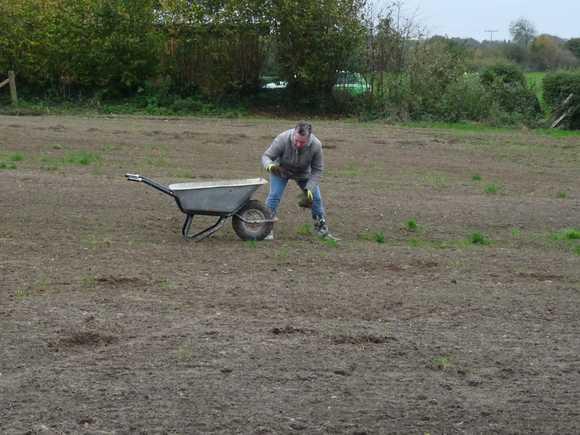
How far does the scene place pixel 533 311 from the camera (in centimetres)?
890

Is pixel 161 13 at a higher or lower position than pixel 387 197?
higher

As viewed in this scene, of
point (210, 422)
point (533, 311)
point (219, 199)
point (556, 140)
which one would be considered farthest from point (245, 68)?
point (210, 422)

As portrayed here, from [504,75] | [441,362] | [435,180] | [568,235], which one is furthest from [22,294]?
[504,75]

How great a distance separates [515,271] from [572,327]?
2.24m

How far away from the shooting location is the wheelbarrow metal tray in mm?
11109

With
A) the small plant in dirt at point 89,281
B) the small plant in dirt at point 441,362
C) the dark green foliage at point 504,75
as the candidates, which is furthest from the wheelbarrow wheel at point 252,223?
the dark green foliage at point 504,75

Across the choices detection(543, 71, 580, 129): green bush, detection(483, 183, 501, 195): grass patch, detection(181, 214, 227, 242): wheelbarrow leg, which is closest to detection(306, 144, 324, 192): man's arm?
detection(181, 214, 227, 242): wheelbarrow leg

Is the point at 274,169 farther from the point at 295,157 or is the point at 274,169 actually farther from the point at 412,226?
the point at 412,226

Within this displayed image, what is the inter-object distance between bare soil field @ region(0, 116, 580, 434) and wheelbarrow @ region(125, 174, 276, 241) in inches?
9.3

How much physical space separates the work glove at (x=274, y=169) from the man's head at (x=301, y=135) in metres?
0.36

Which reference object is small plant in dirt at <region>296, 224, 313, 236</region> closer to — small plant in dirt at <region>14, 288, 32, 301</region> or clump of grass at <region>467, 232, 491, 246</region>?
clump of grass at <region>467, 232, 491, 246</region>

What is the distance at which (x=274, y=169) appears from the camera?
37.8 feet

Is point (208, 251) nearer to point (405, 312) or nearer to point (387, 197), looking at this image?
point (405, 312)

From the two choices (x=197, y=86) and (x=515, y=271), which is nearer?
(x=515, y=271)
